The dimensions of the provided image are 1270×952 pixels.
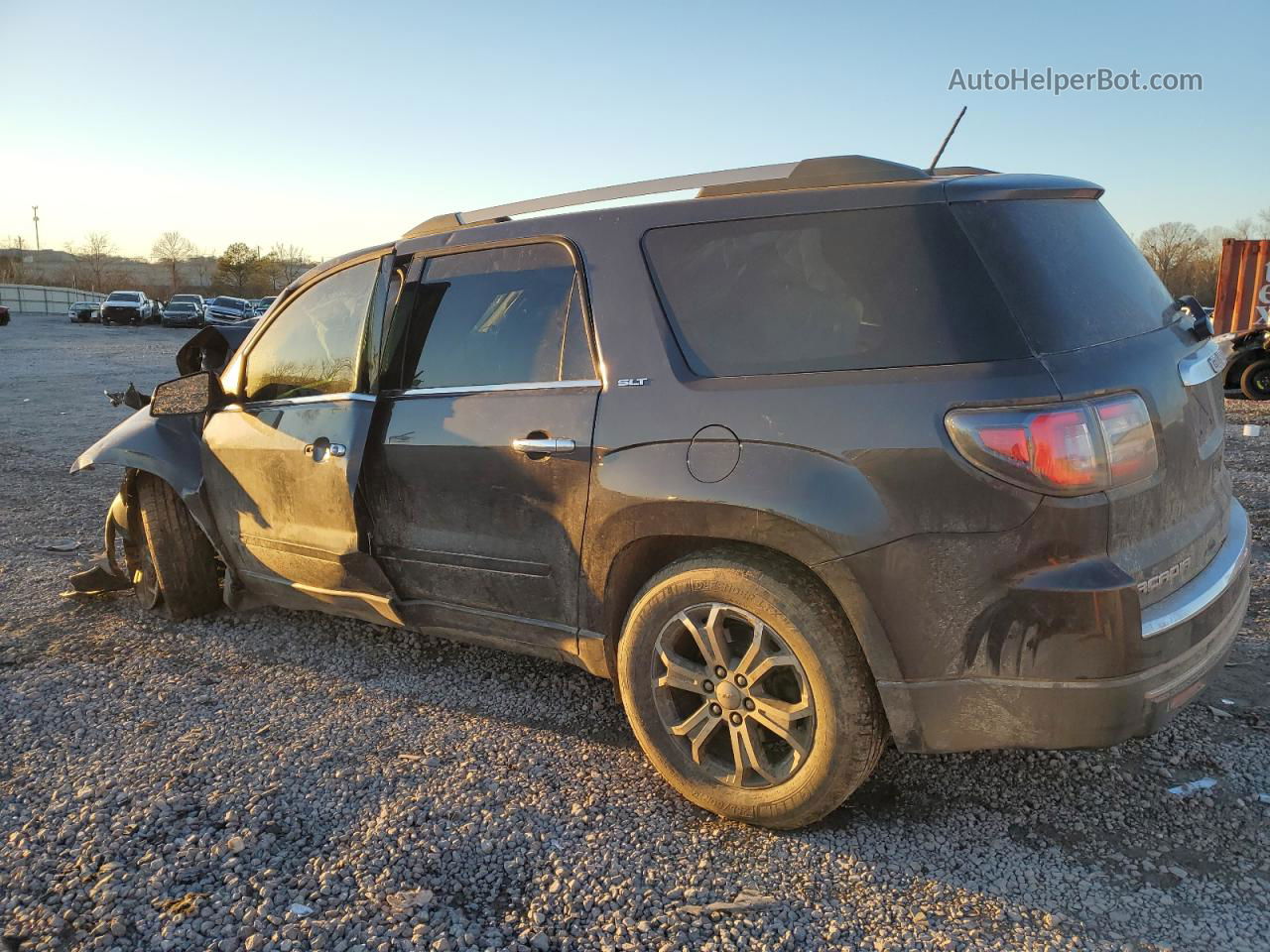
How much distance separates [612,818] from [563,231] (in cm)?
194

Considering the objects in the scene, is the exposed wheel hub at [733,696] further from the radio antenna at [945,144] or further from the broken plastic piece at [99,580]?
the broken plastic piece at [99,580]

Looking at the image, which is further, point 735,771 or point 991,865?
point 735,771

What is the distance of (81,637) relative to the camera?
448 centimetres

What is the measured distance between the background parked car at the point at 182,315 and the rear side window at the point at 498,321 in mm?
42233

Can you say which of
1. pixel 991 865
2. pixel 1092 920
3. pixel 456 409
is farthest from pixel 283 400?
pixel 1092 920

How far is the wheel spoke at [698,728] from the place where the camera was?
9.03ft

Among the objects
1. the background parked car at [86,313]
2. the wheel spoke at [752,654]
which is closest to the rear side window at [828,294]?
the wheel spoke at [752,654]

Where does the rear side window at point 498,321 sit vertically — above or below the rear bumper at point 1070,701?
above

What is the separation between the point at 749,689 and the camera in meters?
2.65

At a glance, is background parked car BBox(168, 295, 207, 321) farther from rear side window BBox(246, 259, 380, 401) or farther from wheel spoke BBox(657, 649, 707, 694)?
wheel spoke BBox(657, 649, 707, 694)

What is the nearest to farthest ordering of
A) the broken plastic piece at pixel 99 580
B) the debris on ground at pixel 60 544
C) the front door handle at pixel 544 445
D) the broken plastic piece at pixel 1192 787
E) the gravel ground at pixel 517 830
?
the gravel ground at pixel 517 830 < the broken plastic piece at pixel 1192 787 < the front door handle at pixel 544 445 < the broken plastic piece at pixel 99 580 < the debris on ground at pixel 60 544

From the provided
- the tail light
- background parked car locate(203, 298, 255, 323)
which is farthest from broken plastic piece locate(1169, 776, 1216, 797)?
background parked car locate(203, 298, 255, 323)

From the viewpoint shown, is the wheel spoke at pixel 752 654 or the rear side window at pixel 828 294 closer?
the rear side window at pixel 828 294

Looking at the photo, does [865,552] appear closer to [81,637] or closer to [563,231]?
[563,231]
